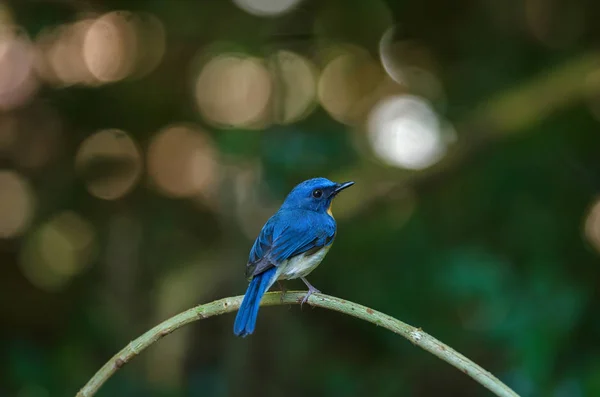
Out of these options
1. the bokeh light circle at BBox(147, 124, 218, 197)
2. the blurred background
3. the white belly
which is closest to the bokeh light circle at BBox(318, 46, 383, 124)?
the blurred background

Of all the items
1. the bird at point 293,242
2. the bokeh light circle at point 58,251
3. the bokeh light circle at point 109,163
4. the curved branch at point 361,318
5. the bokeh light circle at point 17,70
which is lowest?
the bokeh light circle at point 58,251

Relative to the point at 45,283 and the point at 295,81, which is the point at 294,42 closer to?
the point at 295,81

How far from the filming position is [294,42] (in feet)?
18.0

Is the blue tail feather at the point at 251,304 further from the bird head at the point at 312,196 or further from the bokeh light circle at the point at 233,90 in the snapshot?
the bokeh light circle at the point at 233,90

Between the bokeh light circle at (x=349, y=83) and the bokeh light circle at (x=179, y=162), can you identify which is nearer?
the bokeh light circle at (x=349, y=83)

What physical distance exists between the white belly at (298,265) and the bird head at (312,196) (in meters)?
0.37

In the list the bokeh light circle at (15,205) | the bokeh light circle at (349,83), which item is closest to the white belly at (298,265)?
the bokeh light circle at (349,83)

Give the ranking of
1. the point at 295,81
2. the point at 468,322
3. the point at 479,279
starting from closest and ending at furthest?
the point at 479,279, the point at 468,322, the point at 295,81

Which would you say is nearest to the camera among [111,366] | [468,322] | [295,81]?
[111,366]

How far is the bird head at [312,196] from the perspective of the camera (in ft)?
11.4

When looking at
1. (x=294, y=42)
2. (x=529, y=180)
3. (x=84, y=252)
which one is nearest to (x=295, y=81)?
(x=294, y=42)

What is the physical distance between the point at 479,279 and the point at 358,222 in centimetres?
104

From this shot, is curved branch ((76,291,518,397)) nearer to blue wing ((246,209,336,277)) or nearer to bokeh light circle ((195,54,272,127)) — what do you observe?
blue wing ((246,209,336,277))

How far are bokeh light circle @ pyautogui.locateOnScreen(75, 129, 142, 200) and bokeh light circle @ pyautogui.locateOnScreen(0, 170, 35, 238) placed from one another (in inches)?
17.5
